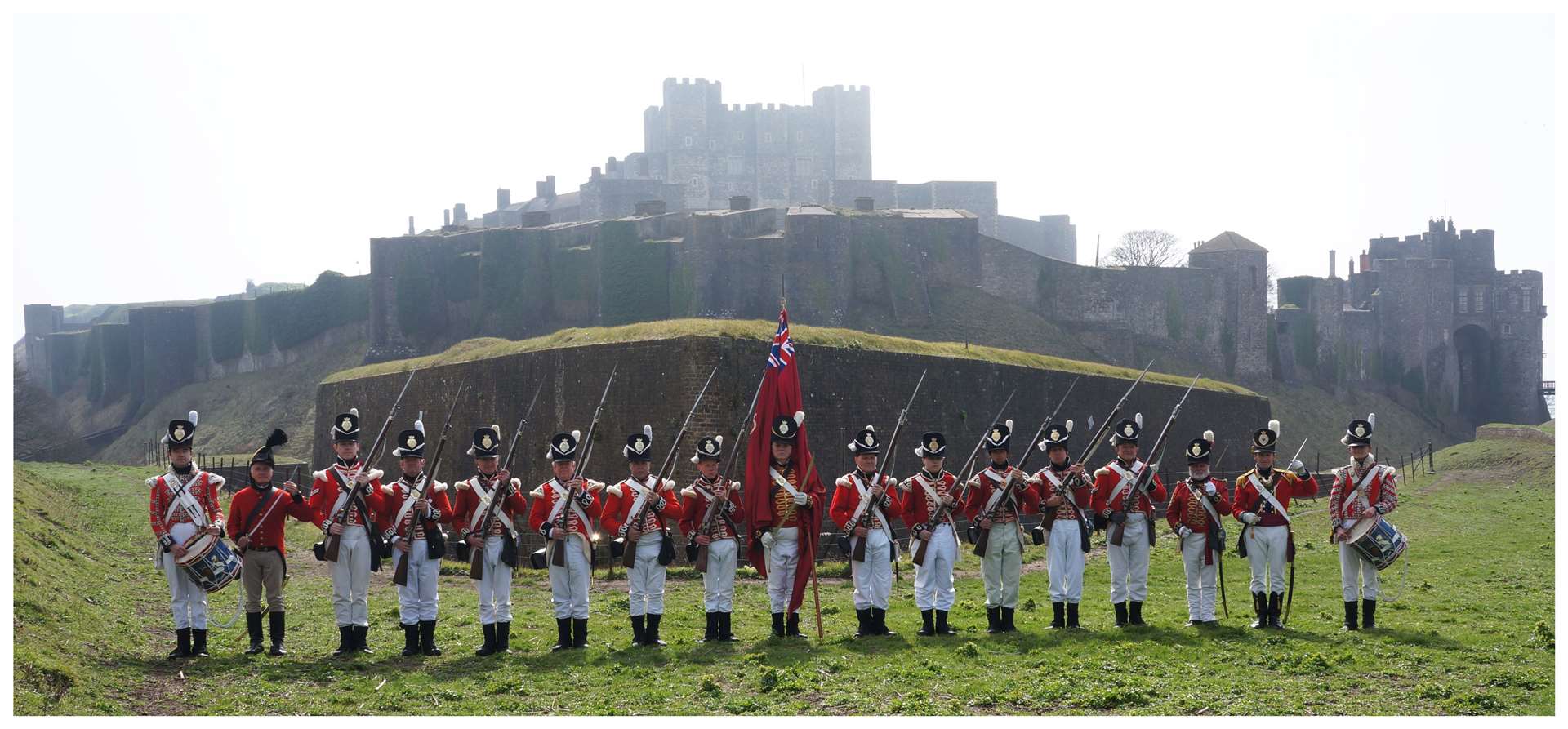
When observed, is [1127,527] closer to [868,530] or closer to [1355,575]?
[1355,575]

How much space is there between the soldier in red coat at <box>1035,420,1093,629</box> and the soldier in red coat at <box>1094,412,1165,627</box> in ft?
0.76

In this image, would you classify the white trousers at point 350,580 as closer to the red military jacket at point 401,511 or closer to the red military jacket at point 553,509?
the red military jacket at point 401,511

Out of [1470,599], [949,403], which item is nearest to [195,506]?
[1470,599]

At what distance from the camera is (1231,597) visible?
19625 millimetres

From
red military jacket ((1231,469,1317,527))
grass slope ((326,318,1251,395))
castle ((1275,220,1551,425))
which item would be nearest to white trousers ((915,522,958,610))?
red military jacket ((1231,469,1317,527))

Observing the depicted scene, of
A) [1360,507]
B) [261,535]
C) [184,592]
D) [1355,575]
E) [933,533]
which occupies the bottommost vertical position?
[1355,575]

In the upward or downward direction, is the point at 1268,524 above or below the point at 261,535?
below

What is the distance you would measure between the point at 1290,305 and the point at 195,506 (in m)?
73.1

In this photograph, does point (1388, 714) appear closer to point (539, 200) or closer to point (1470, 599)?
point (1470, 599)

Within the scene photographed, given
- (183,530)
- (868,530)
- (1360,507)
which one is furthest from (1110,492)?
(183,530)

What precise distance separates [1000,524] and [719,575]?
2870mm

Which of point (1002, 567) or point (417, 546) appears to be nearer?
point (417, 546)

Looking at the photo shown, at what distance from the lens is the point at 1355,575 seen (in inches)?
628

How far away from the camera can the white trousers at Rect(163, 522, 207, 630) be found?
46.5ft
